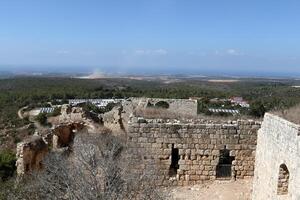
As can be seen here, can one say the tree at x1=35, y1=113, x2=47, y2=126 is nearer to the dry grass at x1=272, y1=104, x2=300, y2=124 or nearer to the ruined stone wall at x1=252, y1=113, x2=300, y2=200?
the ruined stone wall at x1=252, y1=113, x2=300, y2=200

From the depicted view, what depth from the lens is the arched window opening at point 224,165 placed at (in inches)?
471

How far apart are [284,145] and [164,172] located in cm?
412

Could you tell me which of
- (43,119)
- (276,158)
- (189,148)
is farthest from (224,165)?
(43,119)

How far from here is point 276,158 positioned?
882cm

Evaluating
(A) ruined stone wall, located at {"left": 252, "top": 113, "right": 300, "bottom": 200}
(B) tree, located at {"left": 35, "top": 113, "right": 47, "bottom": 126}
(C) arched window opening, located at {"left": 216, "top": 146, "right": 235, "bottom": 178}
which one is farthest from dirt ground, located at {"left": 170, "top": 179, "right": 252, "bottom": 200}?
(B) tree, located at {"left": 35, "top": 113, "right": 47, "bottom": 126}

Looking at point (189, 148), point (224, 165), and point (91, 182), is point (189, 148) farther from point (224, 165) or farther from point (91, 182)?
point (91, 182)

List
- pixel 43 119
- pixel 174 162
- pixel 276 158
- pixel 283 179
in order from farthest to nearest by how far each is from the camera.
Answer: pixel 43 119 < pixel 174 162 < pixel 276 158 < pixel 283 179

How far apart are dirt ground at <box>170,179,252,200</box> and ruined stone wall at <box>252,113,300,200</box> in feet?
2.30

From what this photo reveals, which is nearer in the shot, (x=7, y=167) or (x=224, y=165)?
(x=224, y=165)

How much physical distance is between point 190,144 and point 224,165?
5.36ft

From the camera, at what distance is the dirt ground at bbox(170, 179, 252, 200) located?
1082cm

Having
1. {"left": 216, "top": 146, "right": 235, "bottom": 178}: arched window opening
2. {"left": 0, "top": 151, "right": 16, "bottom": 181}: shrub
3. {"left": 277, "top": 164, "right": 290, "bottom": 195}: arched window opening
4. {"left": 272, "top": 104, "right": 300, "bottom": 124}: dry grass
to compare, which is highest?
{"left": 272, "top": 104, "right": 300, "bottom": 124}: dry grass

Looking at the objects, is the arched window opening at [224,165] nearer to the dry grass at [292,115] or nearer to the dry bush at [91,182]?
the dry grass at [292,115]

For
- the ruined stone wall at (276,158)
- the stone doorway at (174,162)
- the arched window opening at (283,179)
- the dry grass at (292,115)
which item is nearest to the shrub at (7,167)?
the stone doorway at (174,162)
